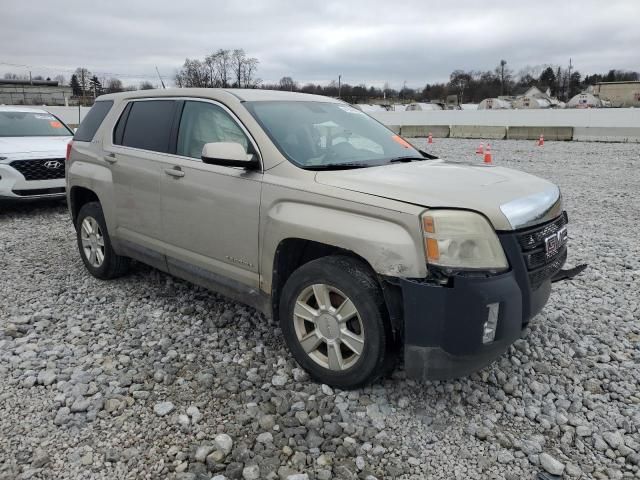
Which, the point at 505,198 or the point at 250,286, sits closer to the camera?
the point at 505,198

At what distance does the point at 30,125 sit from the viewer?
29.7 ft

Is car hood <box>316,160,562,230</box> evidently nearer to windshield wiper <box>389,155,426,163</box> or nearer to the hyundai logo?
windshield wiper <box>389,155,426,163</box>

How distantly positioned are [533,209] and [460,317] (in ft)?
2.61

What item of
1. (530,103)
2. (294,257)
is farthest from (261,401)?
(530,103)

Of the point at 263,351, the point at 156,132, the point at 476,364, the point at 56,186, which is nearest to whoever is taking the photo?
the point at 476,364

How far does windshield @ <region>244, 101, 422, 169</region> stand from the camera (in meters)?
3.38

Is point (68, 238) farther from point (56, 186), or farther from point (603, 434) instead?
point (603, 434)

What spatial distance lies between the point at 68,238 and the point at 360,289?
17.5 feet

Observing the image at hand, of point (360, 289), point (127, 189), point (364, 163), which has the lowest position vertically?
point (360, 289)

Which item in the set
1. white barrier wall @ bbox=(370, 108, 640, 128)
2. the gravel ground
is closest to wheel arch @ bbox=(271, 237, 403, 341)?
the gravel ground

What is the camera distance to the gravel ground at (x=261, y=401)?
8.27 feet

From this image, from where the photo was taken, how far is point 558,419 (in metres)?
2.86

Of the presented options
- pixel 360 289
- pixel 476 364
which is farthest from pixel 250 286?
pixel 476 364

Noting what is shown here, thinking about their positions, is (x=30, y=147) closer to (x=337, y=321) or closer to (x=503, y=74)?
(x=337, y=321)
